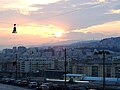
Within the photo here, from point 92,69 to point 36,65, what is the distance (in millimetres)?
40792

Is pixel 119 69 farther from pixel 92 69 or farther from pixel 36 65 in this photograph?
pixel 36 65

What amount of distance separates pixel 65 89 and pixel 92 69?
114 meters

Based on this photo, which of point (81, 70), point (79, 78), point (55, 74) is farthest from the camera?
point (81, 70)

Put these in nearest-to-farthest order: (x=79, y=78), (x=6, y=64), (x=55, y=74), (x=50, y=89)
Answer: (x=50, y=89), (x=79, y=78), (x=55, y=74), (x=6, y=64)

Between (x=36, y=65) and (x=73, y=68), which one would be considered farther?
(x=36, y=65)

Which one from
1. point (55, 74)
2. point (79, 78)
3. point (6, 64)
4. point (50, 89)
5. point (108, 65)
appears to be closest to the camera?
point (50, 89)

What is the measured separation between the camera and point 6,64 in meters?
193

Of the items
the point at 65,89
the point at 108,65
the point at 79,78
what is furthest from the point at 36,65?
the point at 65,89

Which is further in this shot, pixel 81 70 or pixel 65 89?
pixel 81 70

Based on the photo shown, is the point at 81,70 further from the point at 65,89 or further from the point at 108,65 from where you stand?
the point at 65,89

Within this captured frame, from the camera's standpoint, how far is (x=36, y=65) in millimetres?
199875

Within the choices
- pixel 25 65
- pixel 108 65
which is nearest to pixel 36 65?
pixel 25 65

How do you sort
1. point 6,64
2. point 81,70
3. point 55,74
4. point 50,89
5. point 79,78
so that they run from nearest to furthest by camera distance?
point 50,89 < point 79,78 < point 55,74 < point 81,70 < point 6,64

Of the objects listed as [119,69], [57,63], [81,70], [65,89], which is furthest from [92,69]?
[65,89]
